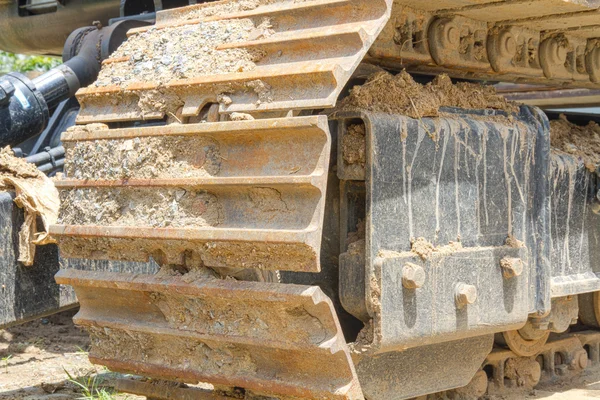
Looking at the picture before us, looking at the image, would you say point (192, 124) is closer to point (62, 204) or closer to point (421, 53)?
point (62, 204)

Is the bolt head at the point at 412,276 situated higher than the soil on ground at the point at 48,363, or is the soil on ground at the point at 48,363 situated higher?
the bolt head at the point at 412,276

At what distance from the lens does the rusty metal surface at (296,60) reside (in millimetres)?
3293

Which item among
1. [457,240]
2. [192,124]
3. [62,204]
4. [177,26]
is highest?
[177,26]

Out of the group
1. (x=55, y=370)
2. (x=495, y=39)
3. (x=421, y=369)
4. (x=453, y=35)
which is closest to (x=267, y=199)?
(x=421, y=369)

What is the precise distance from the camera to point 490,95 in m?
4.34

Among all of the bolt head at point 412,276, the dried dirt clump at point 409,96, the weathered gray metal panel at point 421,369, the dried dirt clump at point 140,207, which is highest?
the dried dirt clump at point 409,96

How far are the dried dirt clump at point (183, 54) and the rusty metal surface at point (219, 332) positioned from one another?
0.74 meters

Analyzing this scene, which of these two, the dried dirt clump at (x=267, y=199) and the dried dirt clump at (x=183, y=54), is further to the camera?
the dried dirt clump at (x=183, y=54)

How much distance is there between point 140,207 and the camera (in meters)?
3.62

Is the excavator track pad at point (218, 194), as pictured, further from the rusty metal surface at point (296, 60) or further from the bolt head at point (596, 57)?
→ the bolt head at point (596, 57)

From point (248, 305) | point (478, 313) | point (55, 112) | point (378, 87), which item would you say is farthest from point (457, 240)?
point (55, 112)

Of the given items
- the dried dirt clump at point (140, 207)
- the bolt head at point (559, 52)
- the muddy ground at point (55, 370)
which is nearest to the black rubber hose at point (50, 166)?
the muddy ground at point (55, 370)

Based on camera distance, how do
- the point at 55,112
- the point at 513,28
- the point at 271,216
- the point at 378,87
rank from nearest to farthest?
1. the point at 271,216
2. the point at 378,87
3. the point at 513,28
4. the point at 55,112

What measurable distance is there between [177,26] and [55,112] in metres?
2.67
